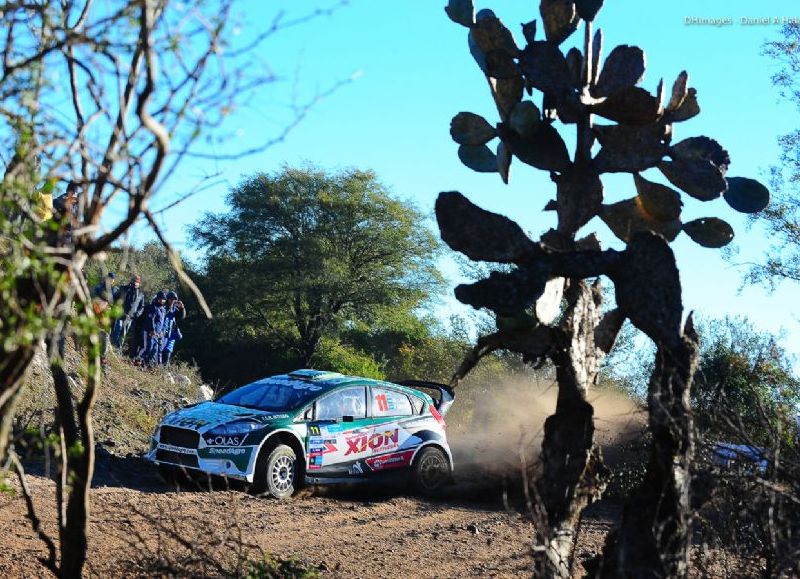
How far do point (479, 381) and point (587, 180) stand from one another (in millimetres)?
17815

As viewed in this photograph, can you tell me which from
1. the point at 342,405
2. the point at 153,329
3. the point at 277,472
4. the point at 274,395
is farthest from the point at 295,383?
the point at 153,329

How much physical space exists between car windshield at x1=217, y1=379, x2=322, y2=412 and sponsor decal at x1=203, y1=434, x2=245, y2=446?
89 cm

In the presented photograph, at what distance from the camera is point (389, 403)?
45.5ft

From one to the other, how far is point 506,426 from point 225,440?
865 cm

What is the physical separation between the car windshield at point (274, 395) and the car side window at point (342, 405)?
0.18 metres

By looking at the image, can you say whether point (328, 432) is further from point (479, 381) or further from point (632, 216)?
point (479, 381)

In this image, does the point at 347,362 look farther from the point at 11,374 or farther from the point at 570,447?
the point at 11,374

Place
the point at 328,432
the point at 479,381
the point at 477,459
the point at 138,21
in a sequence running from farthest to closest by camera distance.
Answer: the point at 479,381 < the point at 477,459 < the point at 328,432 < the point at 138,21

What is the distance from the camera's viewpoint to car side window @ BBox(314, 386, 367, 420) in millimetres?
13062

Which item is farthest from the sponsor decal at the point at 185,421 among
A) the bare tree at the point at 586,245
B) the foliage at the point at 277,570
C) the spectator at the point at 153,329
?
the spectator at the point at 153,329

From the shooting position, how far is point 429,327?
3412 centimetres

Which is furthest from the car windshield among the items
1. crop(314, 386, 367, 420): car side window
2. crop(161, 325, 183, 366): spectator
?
crop(161, 325, 183, 366): spectator

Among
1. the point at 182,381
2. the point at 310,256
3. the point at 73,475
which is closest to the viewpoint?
the point at 73,475

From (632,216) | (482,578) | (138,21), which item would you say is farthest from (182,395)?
(138,21)
